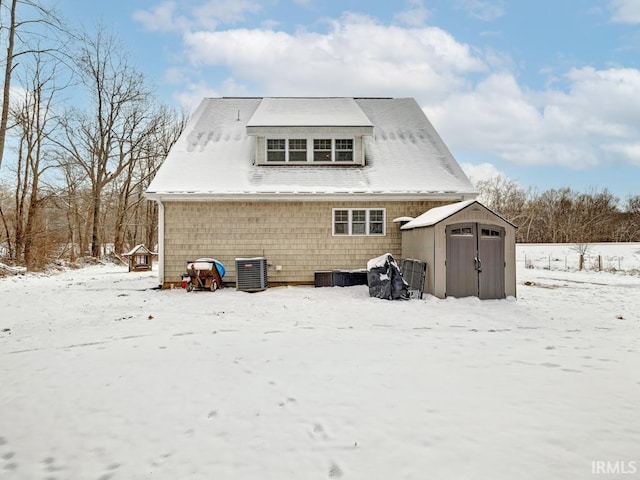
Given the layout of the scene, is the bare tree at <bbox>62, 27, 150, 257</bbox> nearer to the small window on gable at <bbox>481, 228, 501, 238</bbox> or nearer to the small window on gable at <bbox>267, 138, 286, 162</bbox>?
the small window on gable at <bbox>267, 138, 286, 162</bbox>

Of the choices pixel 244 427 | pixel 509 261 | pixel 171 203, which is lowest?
pixel 244 427

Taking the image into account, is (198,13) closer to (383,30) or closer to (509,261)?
(383,30)

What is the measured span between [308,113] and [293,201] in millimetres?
4043

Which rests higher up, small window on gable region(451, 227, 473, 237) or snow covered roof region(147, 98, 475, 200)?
snow covered roof region(147, 98, 475, 200)

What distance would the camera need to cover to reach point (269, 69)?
17.9 m

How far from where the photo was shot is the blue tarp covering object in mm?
9008

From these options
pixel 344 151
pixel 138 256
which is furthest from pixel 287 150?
pixel 138 256

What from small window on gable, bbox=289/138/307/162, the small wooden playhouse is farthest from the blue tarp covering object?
the small wooden playhouse

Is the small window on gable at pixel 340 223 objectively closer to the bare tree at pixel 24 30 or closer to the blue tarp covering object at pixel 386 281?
the blue tarp covering object at pixel 386 281

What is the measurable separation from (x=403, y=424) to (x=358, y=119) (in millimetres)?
11265

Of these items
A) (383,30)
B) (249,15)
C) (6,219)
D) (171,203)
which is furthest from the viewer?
(6,219)

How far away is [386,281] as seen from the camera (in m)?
9.03

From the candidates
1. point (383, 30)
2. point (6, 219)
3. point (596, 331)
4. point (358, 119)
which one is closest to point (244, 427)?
point (596, 331)

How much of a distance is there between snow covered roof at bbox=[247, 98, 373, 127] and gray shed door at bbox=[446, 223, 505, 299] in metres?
5.16
